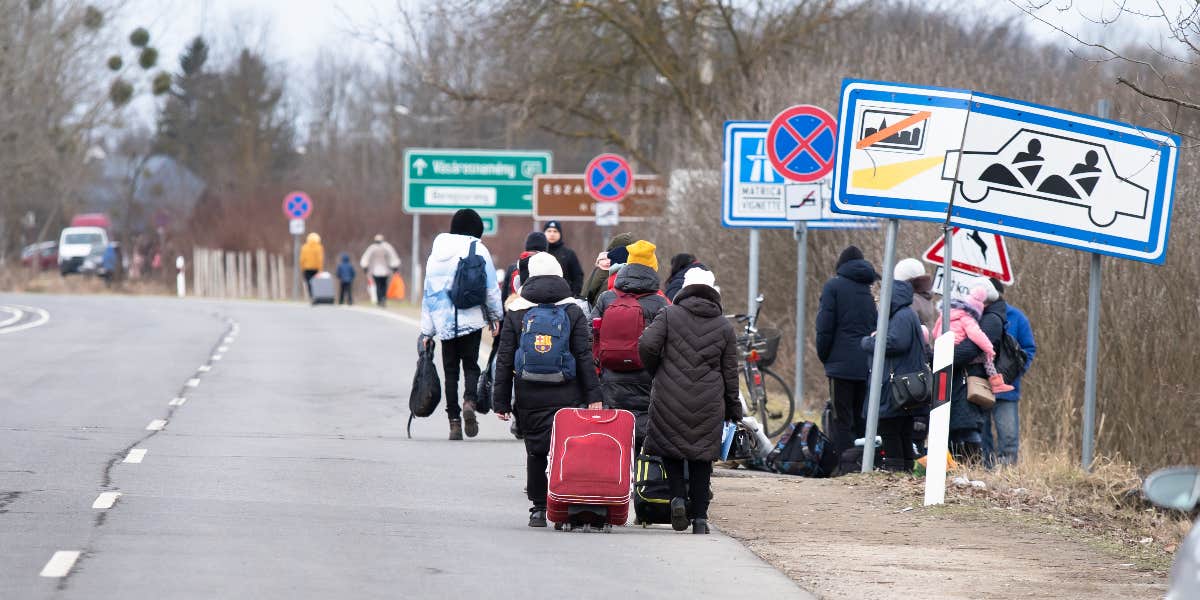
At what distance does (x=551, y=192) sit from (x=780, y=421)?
48.2ft

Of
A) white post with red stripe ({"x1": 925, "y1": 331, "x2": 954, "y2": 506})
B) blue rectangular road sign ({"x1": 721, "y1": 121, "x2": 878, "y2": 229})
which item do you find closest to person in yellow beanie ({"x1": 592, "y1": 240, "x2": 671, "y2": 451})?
white post with red stripe ({"x1": 925, "y1": 331, "x2": 954, "y2": 506})

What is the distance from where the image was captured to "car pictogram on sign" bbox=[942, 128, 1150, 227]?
1176 cm

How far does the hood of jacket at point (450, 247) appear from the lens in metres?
14.5

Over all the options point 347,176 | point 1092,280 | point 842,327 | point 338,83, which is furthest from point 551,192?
point 338,83

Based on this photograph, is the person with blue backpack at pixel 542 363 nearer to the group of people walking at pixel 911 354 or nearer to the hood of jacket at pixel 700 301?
the hood of jacket at pixel 700 301

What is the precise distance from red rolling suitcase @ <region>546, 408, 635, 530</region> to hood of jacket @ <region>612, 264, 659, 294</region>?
3.07 ft

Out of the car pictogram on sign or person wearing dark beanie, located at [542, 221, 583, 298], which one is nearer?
the car pictogram on sign

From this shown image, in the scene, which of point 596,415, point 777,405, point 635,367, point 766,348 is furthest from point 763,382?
point 596,415

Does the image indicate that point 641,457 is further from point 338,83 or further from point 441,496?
point 338,83

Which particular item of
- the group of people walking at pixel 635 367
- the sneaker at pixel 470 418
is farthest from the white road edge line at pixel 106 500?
the sneaker at pixel 470 418

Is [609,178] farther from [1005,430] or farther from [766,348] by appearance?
[1005,430]

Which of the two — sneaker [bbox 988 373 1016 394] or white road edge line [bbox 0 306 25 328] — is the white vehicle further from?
sneaker [bbox 988 373 1016 394]

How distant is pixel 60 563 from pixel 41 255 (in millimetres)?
67643

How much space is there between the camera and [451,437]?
15.3 metres
